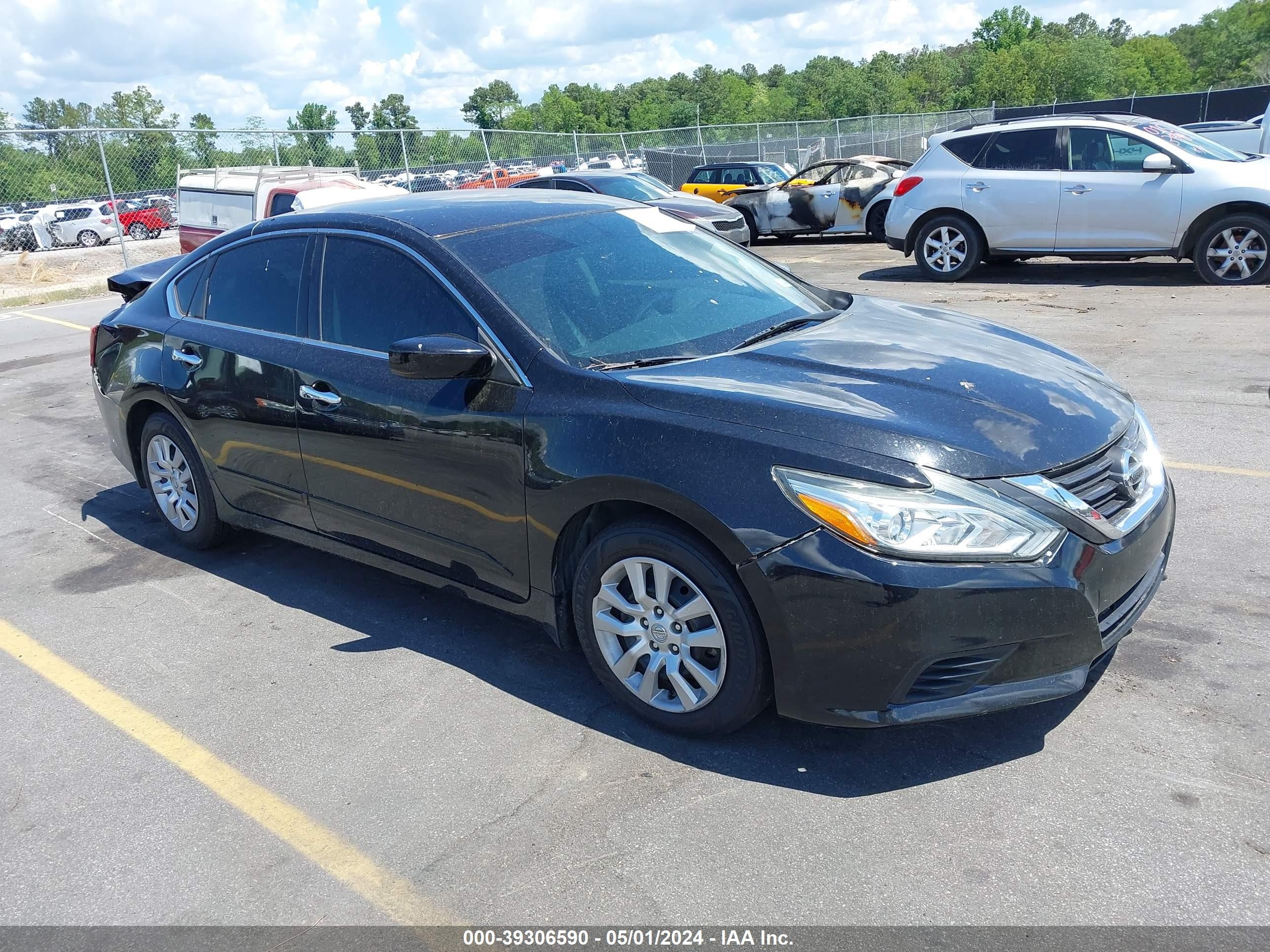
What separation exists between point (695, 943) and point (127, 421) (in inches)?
170

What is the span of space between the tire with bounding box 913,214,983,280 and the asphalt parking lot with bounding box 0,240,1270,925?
7859mm

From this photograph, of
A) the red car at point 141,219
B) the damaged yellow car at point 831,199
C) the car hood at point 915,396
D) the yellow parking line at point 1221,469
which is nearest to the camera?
the car hood at point 915,396

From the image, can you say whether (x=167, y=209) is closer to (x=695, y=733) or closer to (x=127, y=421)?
(x=127, y=421)

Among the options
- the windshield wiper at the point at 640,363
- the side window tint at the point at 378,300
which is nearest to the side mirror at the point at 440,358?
the side window tint at the point at 378,300

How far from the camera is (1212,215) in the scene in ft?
35.9

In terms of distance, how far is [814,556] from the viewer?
2953 millimetres

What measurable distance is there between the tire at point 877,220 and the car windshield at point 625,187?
151 inches

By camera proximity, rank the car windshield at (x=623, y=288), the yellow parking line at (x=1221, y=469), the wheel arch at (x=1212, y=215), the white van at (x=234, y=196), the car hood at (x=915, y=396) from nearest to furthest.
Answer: the car hood at (x=915, y=396) < the car windshield at (x=623, y=288) < the yellow parking line at (x=1221, y=469) < the wheel arch at (x=1212, y=215) < the white van at (x=234, y=196)

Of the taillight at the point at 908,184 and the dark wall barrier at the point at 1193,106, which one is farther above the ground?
the dark wall barrier at the point at 1193,106

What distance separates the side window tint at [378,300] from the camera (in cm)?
397

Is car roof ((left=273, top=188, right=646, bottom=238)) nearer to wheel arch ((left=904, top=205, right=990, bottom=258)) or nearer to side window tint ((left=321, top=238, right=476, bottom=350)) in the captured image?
side window tint ((left=321, top=238, right=476, bottom=350))

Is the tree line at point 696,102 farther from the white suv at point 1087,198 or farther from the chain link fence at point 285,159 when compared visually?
the white suv at point 1087,198

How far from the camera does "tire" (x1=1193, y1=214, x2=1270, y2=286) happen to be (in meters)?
10.9

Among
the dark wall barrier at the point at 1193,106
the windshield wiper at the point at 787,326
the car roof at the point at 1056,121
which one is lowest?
the windshield wiper at the point at 787,326
